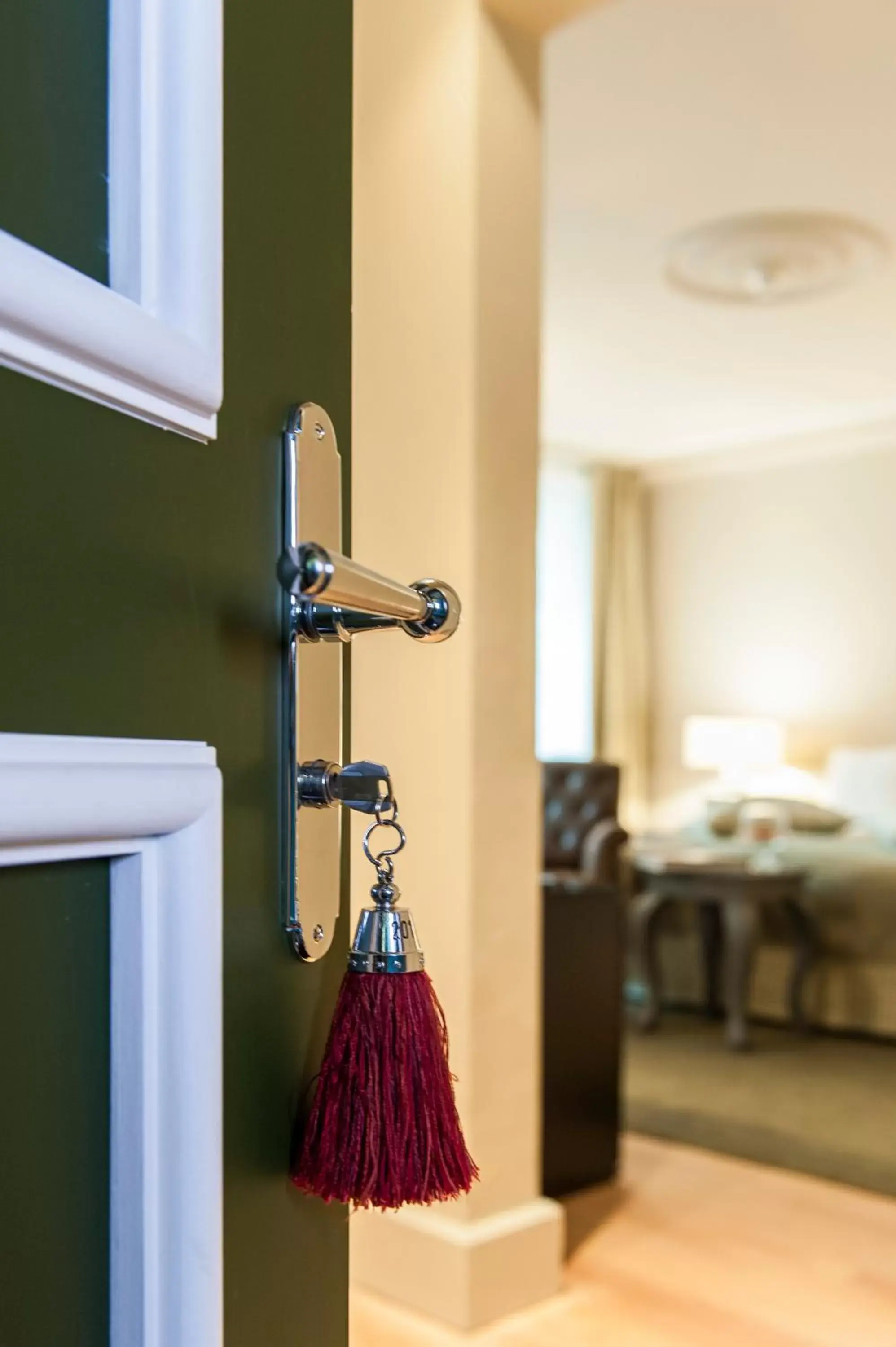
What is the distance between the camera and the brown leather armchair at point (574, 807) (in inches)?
203

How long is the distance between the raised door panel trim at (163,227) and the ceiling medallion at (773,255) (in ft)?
11.8

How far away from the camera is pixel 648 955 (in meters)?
4.52

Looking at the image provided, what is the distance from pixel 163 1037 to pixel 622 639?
6462 mm

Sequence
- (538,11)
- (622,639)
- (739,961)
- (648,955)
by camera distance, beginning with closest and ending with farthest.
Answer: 1. (538,11)
2. (739,961)
3. (648,955)
4. (622,639)

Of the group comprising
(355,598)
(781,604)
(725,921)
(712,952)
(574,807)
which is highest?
(781,604)

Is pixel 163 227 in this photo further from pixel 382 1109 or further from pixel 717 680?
pixel 717 680

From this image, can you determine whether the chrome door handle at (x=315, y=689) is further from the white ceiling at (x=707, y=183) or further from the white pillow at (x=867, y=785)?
the white pillow at (x=867, y=785)

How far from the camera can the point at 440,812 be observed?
2.12m

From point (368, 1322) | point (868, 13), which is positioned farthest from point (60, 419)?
point (868, 13)

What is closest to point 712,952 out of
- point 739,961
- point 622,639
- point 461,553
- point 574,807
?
point 739,961

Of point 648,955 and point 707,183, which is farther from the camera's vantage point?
point 648,955

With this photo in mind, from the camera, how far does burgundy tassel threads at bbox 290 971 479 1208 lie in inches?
22.2

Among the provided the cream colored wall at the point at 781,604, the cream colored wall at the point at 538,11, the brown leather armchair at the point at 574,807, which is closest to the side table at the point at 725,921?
the brown leather armchair at the point at 574,807

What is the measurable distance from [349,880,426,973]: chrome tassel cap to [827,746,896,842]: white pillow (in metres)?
5.23
